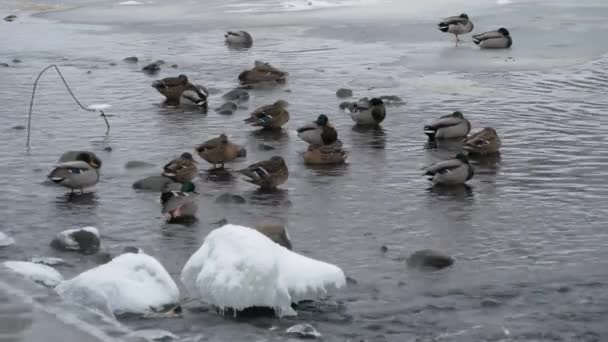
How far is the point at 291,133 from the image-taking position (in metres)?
13.5

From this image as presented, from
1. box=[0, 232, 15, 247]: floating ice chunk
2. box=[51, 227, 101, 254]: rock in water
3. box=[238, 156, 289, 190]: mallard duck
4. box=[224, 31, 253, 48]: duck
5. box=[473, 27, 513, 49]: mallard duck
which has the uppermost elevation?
box=[473, 27, 513, 49]: mallard duck

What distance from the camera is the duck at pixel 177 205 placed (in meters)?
9.70

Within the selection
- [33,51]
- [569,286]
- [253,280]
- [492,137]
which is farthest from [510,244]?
[33,51]

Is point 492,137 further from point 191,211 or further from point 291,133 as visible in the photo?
point 191,211

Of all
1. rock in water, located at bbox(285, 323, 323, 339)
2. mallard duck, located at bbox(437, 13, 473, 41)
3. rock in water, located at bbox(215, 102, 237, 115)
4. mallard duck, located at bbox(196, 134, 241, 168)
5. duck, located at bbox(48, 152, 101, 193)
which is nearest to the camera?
rock in water, located at bbox(285, 323, 323, 339)

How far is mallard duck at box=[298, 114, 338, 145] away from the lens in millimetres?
12469

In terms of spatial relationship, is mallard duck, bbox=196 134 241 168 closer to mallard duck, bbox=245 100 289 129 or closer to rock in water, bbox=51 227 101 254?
mallard duck, bbox=245 100 289 129

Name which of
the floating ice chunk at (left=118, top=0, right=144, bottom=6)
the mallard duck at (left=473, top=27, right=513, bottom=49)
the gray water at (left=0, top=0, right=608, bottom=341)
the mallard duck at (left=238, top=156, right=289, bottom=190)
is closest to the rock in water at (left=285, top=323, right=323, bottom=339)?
the gray water at (left=0, top=0, right=608, bottom=341)

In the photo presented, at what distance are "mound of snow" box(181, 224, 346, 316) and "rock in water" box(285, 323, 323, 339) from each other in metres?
0.25

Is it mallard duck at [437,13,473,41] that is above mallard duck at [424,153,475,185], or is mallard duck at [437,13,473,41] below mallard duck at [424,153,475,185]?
above

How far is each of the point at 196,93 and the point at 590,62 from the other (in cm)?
638

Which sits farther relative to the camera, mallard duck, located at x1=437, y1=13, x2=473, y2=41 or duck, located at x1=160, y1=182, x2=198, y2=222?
mallard duck, located at x1=437, y1=13, x2=473, y2=41

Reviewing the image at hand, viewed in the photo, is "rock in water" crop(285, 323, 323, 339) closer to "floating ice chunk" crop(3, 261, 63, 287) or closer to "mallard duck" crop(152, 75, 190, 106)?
"floating ice chunk" crop(3, 261, 63, 287)

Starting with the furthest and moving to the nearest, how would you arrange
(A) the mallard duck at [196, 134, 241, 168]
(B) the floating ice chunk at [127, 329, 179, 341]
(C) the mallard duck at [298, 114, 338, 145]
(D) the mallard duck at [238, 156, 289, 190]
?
(C) the mallard duck at [298, 114, 338, 145]
(A) the mallard duck at [196, 134, 241, 168]
(D) the mallard duck at [238, 156, 289, 190]
(B) the floating ice chunk at [127, 329, 179, 341]
